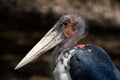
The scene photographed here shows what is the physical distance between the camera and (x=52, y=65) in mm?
7668

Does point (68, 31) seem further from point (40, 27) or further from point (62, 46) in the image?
point (40, 27)

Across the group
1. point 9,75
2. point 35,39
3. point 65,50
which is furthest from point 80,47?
point 35,39

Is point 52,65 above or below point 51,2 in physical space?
below

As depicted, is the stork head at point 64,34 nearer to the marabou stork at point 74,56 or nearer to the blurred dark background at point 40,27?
the marabou stork at point 74,56

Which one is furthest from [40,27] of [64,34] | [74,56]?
[74,56]

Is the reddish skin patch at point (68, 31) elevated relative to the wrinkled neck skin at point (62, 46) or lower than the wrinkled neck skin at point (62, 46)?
elevated

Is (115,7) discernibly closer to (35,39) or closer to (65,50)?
(35,39)

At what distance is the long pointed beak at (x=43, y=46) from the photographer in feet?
25.4

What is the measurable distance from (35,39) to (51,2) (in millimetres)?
865

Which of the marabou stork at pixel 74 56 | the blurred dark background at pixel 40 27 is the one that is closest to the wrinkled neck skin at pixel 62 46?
the marabou stork at pixel 74 56

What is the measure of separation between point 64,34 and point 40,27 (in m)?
7.42

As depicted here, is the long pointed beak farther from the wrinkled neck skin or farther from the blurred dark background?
the blurred dark background

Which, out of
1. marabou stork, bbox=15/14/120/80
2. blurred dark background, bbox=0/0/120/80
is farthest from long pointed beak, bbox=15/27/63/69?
blurred dark background, bbox=0/0/120/80

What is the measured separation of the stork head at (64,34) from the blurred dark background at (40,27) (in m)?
5.70
